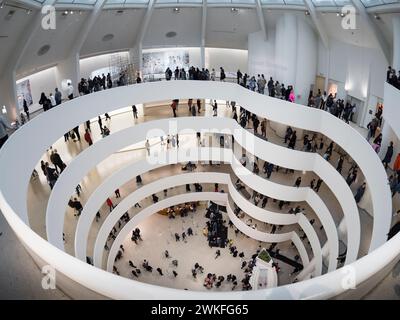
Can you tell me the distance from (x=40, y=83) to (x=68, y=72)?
1.86 metres

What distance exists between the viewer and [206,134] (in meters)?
24.9

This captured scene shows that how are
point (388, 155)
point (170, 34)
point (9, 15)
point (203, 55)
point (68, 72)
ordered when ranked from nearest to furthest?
point (388, 155) < point (9, 15) < point (68, 72) < point (170, 34) < point (203, 55)

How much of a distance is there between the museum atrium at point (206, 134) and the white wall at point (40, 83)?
77 mm

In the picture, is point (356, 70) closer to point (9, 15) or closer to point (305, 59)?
point (305, 59)

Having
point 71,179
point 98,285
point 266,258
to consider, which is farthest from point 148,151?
point 98,285

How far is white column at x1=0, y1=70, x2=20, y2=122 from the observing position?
16359 millimetres

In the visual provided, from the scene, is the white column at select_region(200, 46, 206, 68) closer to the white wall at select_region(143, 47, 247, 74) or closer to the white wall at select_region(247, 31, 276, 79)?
the white wall at select_region(143, 47, 247, 74)

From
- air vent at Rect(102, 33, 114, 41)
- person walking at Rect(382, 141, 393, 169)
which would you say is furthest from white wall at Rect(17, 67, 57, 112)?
person walking at Rect(382, 141, 393, 169)

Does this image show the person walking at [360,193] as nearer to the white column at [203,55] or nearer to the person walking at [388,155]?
the person walking at [388,155]

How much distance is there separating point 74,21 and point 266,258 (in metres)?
17.3

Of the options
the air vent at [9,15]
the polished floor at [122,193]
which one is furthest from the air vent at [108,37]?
the air vent at [9,15]

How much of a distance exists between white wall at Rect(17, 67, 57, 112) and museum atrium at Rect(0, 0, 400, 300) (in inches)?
3.0

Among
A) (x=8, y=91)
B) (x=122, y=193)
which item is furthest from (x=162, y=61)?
(x=8, y=91)
